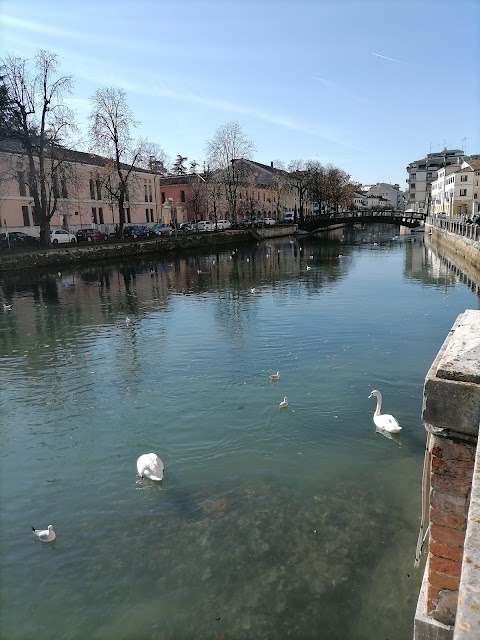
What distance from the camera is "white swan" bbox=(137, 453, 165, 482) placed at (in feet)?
25.8

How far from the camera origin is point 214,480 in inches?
317

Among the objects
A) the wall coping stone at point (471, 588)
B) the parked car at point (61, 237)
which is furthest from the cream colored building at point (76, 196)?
the wall coping stone at point (471, 588)

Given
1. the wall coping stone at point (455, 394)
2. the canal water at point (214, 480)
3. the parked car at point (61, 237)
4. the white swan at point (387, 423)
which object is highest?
the parked car at point (61, 237)

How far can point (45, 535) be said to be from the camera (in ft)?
21.9

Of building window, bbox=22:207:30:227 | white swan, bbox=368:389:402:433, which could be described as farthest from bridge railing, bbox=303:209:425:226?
white swan, bbox=368:389:402:433

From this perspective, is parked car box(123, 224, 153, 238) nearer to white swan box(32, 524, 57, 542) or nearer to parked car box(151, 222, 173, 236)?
parked car box(151, 222, 173, 236)

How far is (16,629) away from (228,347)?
10.5 m

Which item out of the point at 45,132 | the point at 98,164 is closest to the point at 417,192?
the point at 98,164

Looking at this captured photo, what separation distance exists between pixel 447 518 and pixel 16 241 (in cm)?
4347

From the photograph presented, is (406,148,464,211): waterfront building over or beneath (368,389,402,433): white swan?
over

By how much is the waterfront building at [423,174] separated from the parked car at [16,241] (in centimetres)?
10810

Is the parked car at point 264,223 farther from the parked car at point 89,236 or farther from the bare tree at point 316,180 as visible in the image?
the parked car at point 89,236

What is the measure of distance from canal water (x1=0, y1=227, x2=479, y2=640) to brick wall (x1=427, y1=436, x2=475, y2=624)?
216cm

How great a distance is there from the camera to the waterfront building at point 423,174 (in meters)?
128
